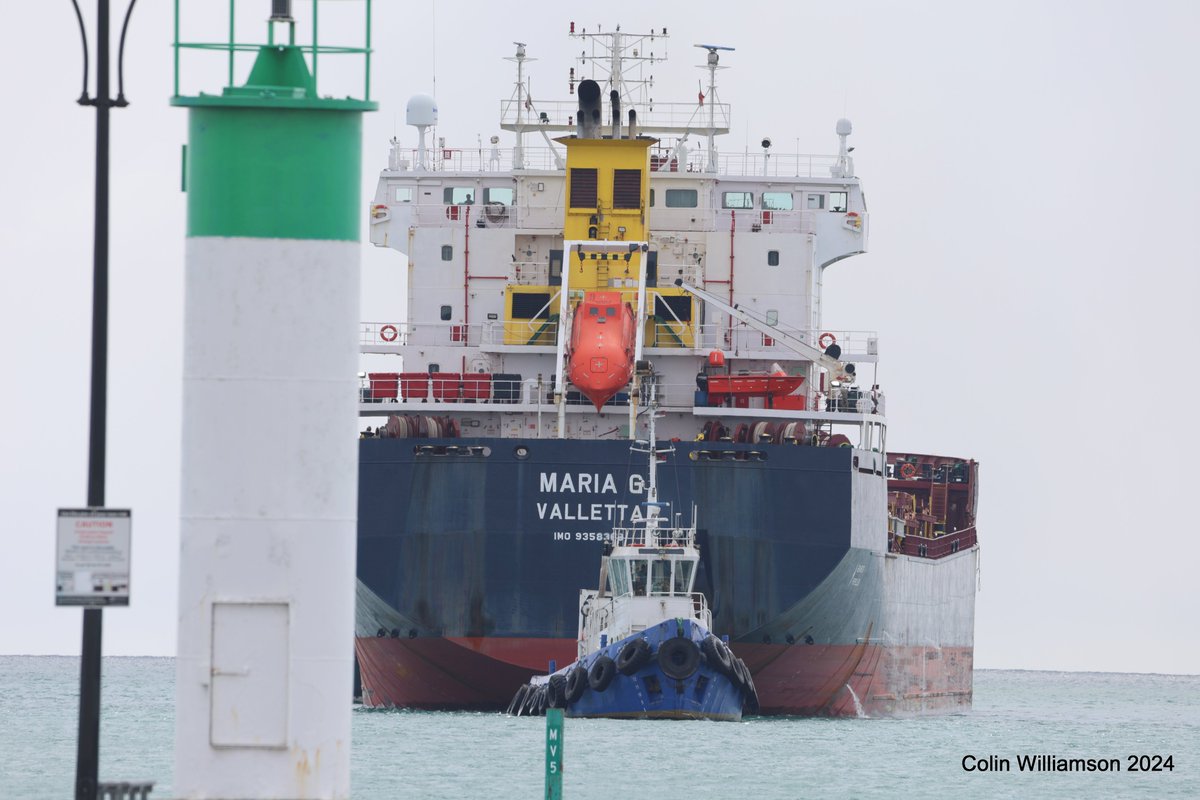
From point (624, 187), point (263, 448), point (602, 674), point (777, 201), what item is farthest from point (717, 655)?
point (263, 448)

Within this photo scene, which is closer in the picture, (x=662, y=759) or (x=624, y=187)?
(x=662, y=759)

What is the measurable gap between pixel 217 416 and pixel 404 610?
1033 inches

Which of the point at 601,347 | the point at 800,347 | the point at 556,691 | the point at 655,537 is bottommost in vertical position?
the point at 556,691

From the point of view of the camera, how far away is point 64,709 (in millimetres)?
52281

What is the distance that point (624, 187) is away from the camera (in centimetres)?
4112

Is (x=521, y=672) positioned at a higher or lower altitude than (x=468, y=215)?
lower

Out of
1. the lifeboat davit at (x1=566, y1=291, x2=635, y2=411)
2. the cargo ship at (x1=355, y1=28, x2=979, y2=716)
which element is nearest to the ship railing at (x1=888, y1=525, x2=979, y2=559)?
the cargo ship at (x1=355, y1=28, x2=979, y2=716)


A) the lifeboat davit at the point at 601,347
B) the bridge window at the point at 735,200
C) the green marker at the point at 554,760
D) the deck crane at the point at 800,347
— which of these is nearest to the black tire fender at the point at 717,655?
the lifeboat davit at the point at 601,347

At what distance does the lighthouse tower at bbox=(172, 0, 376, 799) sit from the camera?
11594mm

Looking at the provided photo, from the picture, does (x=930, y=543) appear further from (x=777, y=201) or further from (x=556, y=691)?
(x=556, y=691)

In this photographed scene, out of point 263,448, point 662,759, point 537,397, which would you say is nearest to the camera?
point 263,448

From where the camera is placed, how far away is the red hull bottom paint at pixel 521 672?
121 ft

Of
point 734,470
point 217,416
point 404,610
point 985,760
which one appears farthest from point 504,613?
point 217,416

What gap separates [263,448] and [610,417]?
1143 inches
